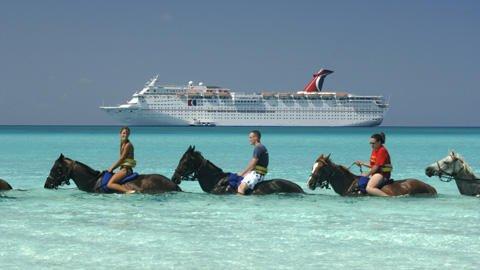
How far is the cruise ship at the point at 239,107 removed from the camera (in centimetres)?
17050

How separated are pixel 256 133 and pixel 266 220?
2097 mm

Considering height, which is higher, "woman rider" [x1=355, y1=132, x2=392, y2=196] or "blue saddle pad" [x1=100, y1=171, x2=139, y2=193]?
"woman rider" [x1=355, y1=132, x2=392, y2=196]

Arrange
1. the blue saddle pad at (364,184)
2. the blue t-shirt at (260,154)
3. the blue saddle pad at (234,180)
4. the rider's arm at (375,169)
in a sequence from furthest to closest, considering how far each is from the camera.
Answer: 1. the blue saddle pad at (234,180)
2. the blue saddle pad at (364,184)
3. the blue t-shirt at (260,154)
4. the rider's arm at (375,169)

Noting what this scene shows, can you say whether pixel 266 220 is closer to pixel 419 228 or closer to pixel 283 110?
pixel 419 228

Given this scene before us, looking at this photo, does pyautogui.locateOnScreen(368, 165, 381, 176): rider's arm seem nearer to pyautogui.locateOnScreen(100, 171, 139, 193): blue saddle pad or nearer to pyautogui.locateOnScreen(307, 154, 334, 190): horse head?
pyautogui.locateOnScreen(307, 154, 334, 190): horse head

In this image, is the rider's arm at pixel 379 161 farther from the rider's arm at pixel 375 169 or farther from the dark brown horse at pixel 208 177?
the dark brown horse at pixel 208 177

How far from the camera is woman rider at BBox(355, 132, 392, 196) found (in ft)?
48.3

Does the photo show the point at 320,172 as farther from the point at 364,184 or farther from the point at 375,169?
the point at 375,169

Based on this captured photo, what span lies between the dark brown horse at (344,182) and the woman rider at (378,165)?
A: 233 millimetres

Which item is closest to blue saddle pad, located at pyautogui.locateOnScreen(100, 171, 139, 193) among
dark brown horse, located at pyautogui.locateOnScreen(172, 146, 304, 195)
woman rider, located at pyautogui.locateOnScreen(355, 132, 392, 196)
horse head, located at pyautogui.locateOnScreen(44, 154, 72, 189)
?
horse head, located at pyautogui.locateOnScreen(44, 154, 72, 189)

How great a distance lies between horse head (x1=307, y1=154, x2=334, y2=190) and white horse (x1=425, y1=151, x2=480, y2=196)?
1884 mm

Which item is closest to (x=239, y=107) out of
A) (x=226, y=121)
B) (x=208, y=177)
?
(x=226, y=121)

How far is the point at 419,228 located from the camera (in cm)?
1234

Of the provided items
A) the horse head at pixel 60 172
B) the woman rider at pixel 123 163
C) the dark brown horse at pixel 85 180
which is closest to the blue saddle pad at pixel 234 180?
the dark brown horse at pixel 85 180
